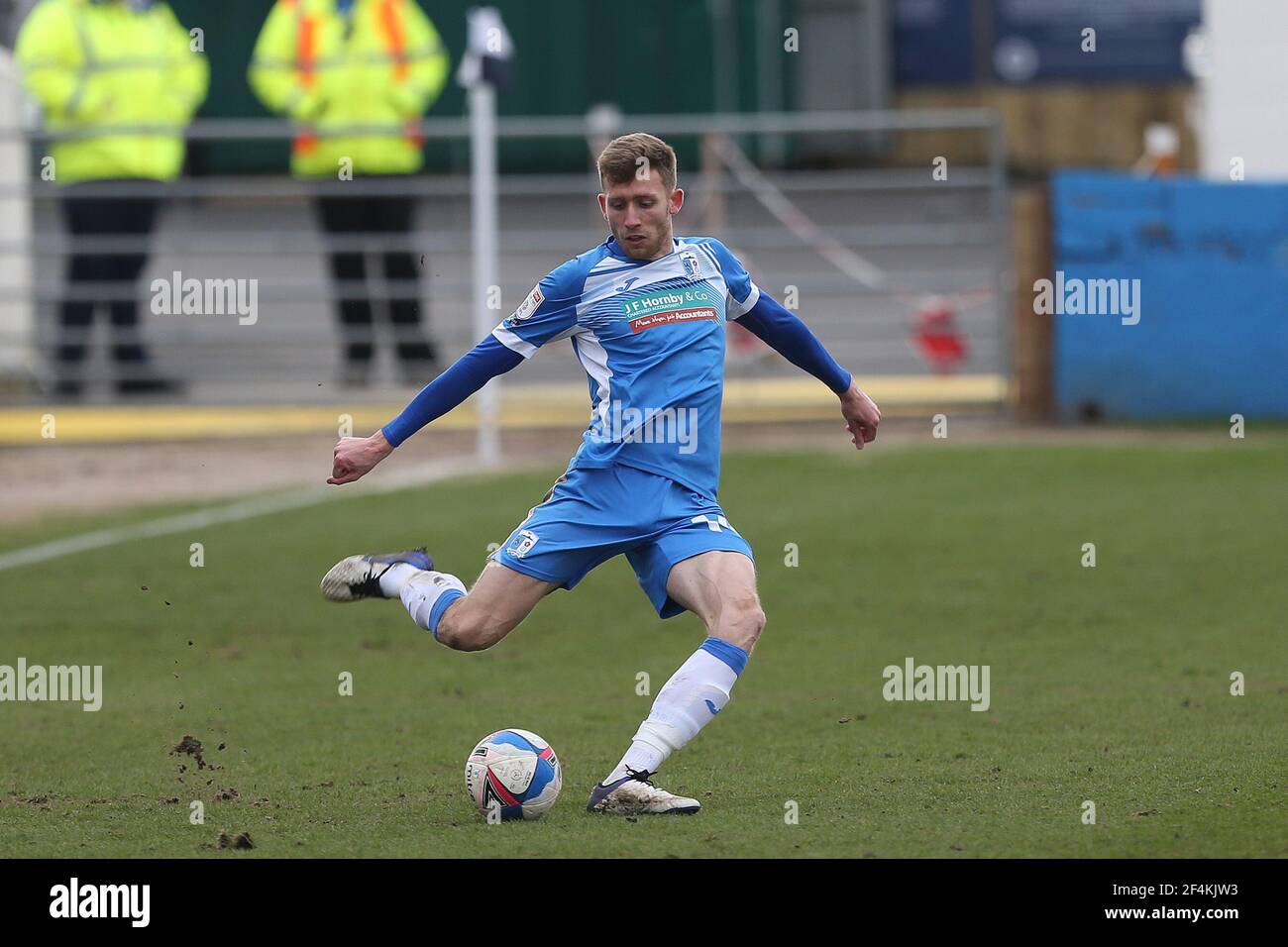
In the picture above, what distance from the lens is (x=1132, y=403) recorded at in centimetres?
1611

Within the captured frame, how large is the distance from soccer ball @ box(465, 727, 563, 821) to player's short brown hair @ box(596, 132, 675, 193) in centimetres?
170

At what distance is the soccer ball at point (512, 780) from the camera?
621cm

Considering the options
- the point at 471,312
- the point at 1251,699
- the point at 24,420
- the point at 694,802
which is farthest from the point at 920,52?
the point at 694,802

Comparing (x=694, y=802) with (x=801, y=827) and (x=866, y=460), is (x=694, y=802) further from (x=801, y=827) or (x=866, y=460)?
(x=866, y=460)

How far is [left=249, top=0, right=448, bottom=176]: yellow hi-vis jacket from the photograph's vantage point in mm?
16953

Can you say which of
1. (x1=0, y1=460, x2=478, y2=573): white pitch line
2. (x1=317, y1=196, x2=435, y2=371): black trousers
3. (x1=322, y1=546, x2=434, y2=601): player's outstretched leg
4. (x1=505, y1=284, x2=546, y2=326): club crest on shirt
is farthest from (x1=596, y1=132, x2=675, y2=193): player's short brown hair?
(x1=317, y1=196, x2=435, y2=371): black trousers

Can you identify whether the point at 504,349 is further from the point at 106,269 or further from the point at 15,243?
the point at 15,243

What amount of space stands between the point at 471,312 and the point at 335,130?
3.88 metres

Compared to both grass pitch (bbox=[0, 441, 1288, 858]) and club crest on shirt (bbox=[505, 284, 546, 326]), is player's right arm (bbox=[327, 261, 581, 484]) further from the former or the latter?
grass pitch (bbox=[0, 441, 1288, 858])

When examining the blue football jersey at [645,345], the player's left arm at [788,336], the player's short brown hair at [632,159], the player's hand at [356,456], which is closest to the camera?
the player's short brown hair at [632,159]

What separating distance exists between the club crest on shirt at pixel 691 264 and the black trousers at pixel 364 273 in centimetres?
992

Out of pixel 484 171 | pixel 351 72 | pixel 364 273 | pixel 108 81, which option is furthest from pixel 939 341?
pixel 108 81

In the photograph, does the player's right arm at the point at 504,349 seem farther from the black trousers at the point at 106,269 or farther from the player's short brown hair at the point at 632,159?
the black trousers at the point at 106,269

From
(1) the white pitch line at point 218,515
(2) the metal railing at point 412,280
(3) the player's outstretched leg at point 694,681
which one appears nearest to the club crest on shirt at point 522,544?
(3) the player's outstretched leg at point 694,681
